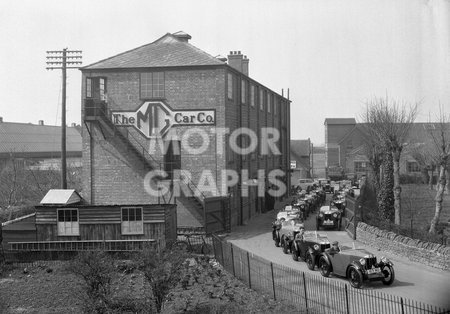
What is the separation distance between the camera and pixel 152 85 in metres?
28.6

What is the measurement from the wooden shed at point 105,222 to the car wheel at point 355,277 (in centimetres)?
959

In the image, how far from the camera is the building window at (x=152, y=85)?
2858 centimetres

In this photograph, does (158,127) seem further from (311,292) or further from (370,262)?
(311,292)

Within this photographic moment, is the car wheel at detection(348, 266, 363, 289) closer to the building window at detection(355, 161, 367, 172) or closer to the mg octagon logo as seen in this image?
the mg octagon logo

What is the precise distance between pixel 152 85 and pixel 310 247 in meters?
14.7

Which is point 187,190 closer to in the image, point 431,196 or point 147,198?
point 147,198

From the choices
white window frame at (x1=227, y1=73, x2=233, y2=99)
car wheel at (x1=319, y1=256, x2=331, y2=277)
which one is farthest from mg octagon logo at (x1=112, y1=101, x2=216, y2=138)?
car wheel at (x1=319, y1=256, x2=331, y2=277)

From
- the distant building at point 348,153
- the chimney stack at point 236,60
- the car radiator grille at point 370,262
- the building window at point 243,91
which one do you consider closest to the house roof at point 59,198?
the building window at point 243,91

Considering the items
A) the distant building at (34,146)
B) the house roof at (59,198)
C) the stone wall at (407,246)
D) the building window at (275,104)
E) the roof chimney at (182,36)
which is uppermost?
the roof chimney at (182,36)

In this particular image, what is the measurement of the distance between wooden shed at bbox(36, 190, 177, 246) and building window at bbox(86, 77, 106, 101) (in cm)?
792

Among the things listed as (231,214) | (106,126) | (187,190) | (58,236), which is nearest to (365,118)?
(231,214)

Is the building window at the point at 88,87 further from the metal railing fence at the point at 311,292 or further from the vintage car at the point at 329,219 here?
the vintage car at the point at 329,219

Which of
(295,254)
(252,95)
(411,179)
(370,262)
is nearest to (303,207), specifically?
(252,95)

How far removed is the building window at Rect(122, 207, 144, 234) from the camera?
2275cm
